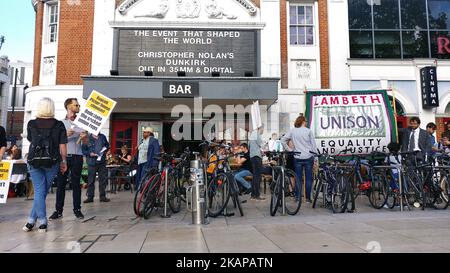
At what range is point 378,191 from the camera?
6.62m

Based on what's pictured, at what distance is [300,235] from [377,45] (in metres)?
13.4

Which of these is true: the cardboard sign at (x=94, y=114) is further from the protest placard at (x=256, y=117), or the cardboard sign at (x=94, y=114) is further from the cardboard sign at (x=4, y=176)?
the protest placard at (x=256, y=117)

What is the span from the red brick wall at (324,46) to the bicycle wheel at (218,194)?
402 inches

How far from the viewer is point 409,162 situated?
687 centimetres

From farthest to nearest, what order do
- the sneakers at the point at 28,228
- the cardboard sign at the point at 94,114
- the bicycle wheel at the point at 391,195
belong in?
the bicycle wheel at the point at 391,195
the cardboard sign at the point at 94,114
the sneakers at the point at 28,228

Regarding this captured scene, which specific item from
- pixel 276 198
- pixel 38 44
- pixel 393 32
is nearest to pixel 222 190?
pixel 276 198

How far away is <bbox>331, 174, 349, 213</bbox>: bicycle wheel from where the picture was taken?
607 centimetres

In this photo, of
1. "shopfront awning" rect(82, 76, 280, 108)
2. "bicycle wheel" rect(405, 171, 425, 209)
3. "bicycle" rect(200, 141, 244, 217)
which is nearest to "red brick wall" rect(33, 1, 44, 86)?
"shopfront awning" rect(82, 76, 280, 108)

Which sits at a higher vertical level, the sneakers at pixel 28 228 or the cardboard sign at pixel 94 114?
the cardboard sign at pixel 94 114

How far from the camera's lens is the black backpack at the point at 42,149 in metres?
4.77

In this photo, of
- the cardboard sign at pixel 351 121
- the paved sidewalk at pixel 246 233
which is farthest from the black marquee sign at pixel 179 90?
the paved sidewalk at pixel 246 233

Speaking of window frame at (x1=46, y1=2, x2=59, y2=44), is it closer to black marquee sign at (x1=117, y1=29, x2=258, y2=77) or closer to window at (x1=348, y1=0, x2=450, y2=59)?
black marquee sign at (x1=117, y1=29, x2=258, y2=77)

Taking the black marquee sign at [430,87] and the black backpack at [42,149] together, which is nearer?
the black backpack at [42,149]
